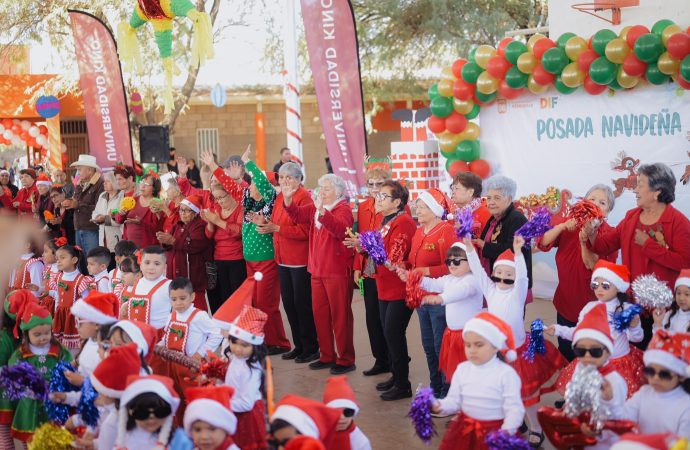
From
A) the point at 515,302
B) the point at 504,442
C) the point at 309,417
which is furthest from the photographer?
the point at 515,302

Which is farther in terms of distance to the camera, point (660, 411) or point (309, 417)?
point (660, 411)

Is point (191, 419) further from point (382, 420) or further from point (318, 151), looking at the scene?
point (318, 151)

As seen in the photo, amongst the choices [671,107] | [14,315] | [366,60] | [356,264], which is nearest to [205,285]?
[356,264]

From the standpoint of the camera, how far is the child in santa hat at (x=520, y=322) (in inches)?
218

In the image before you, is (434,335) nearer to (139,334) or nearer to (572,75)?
(139,334)

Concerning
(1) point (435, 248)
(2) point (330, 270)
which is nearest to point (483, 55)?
(2) point (330, 270)

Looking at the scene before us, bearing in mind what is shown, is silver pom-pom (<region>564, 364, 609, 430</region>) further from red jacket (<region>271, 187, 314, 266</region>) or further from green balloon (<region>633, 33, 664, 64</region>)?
green balloon (<region>633, 33, 664, 64</region>)

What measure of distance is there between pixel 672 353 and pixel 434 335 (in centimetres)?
245

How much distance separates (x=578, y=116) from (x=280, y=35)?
14308 mm

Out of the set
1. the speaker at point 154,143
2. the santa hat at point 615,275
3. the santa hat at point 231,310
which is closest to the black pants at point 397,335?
the santa hat at point 231,310

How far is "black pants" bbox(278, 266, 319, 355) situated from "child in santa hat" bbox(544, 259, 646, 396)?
3.15 meters

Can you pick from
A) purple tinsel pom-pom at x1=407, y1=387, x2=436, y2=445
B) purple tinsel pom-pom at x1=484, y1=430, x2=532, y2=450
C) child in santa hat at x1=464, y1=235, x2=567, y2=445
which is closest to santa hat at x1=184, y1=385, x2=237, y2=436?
purple tinsel pom-pom at x1=407, y1=387, x2=436, y2=445

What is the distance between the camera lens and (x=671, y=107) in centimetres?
862

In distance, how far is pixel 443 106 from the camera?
9.89 m
